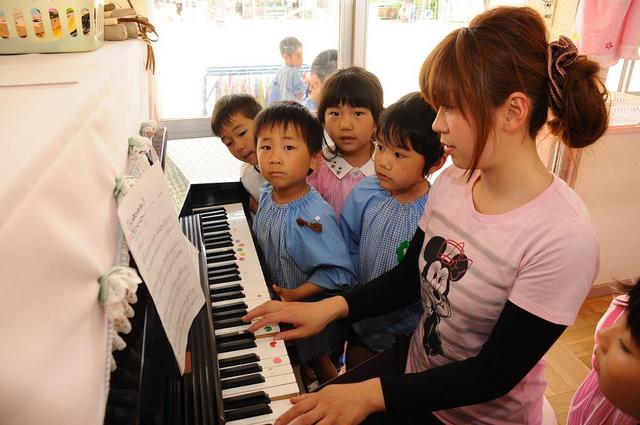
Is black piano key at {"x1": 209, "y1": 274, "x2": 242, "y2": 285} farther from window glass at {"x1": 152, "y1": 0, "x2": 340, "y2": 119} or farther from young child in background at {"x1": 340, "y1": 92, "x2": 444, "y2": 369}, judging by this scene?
window glass at {"x1": 152, "y1": 0, "x2": 340, "y2": 119}

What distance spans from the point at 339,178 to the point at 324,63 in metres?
1.31

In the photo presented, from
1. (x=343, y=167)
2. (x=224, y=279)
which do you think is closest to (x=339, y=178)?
(x=343, y=167)

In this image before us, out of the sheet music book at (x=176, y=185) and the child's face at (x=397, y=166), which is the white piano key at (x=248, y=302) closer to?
the sheet music book at (x=176, y=185)

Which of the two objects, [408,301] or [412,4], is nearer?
[408,301]

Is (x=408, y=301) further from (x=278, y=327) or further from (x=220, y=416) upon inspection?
(x=220, y=416)

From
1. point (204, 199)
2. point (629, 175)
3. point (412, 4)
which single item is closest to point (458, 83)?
point (204, 199)

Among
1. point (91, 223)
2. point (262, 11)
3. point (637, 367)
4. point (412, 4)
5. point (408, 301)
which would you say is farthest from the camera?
point (412, 4)

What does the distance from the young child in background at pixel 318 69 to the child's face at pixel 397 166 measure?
1414 millimetres

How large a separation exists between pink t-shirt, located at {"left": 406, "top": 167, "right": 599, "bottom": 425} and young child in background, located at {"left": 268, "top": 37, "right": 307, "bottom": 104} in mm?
1756

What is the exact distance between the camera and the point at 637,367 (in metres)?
0.77

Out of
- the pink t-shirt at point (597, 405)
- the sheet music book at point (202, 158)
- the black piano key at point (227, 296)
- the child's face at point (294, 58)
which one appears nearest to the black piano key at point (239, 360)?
the black piano key at point (227, 296)

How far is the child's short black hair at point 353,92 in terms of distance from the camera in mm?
1678

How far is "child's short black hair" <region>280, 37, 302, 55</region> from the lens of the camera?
8.86 ft

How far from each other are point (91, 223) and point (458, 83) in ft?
2.37
